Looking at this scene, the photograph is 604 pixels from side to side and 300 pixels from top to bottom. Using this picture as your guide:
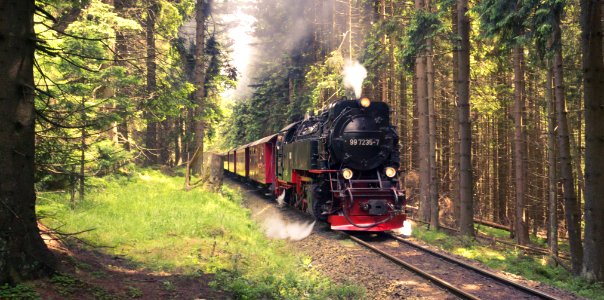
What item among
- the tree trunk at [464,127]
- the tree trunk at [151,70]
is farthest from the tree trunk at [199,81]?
Result: the tree trunk at [464,127]

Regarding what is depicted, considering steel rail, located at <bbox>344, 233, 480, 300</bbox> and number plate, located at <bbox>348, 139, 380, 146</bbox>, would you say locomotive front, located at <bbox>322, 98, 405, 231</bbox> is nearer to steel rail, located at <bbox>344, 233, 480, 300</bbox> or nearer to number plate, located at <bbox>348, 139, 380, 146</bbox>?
number plate, located at <bbox>348, 139, 380, 146</bbox>

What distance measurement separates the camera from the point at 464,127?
42.8 ft

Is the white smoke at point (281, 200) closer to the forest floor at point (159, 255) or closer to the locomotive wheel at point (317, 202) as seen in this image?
the forest floor at point (159, 255)

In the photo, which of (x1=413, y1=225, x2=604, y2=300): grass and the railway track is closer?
the railway track

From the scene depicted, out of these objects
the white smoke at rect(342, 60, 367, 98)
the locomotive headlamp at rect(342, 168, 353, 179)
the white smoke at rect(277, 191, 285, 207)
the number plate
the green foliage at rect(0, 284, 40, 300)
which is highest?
the white smoke at rect(342, 60, 367, 98)

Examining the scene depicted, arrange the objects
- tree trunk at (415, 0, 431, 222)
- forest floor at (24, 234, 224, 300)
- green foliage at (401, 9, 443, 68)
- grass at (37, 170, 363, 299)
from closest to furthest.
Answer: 1. forest floor at (24, 234, 224, 300)
2. grass at (37, 170, 363, 299)
3. green foliage at (401, 9, 443, 68)
4. tree trunk at (415, 0, 431, 222)

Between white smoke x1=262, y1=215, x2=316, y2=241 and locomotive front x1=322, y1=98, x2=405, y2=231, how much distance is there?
1.13 meters

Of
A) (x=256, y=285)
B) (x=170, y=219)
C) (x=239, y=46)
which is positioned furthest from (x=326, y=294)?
(x=239, y=46)

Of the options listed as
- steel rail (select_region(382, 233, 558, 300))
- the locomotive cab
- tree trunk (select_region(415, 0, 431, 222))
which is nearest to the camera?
steel rail (select_region(382, 233, 558, 300))

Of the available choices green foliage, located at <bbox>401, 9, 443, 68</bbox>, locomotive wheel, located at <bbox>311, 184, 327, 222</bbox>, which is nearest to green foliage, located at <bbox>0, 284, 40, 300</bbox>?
locomotive wheel, located at <bbox>311, 184, 327, 222</bbox>

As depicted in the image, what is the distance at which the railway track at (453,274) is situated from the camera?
6.79m

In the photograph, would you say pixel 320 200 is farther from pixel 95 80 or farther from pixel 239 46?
pixel 239 46

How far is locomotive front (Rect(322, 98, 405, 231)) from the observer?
1156cm

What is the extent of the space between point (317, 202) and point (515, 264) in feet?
17.0
